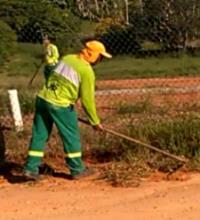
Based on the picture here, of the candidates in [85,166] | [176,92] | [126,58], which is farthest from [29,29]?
[176,92]

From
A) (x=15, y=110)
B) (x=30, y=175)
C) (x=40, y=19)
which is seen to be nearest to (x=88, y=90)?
(x=30, y=175)

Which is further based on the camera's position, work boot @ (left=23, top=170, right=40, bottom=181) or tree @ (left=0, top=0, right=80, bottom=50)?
tree @ (left=0, top=0, right=80, bottom=50)

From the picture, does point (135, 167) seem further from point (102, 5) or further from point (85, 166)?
point (102, 5)

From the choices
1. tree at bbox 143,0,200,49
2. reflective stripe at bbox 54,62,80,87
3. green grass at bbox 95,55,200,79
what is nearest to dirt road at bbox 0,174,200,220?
reflective stripe at bbox 54,62,80,87

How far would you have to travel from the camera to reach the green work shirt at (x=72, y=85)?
7926 mm

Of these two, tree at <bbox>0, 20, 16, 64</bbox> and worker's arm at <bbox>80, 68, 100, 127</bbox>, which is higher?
worker's arm at <bbox>80, 68, 100, 127</bbox>

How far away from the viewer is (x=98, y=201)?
24.7ft

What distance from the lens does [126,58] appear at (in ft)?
42.3

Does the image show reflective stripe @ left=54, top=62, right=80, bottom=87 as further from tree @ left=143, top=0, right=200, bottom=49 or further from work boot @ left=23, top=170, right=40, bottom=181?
tree @ left=143, top=0, right=200, bottom=49

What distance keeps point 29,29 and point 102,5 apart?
278 cm

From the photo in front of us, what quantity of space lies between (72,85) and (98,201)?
120 centimetres

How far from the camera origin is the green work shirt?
26.0 feet

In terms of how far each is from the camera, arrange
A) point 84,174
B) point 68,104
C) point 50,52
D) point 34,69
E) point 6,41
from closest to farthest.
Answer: point 68,104 < point 84,174 < point 50,52 < point 6,41 < point 34,69

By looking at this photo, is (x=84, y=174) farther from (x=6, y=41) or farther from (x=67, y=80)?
(x=6, y=41)
